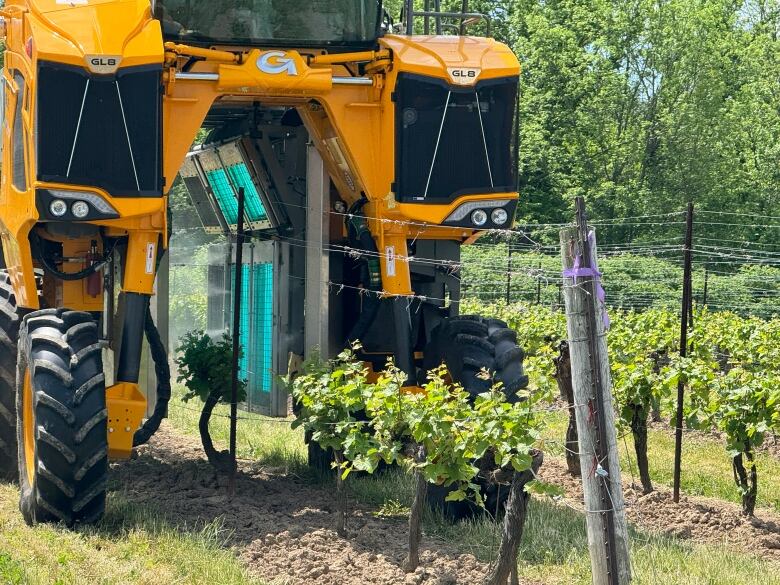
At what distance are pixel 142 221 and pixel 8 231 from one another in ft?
4.97

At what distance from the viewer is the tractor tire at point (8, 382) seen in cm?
970

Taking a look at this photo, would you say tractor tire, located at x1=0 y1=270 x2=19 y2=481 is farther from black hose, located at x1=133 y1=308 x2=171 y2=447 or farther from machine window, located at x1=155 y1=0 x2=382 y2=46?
machine window, located at x1=155 y1=0 x2=382 y2=46

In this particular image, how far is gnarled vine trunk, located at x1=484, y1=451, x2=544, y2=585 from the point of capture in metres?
6.83

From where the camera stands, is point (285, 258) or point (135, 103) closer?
point (135, 103)

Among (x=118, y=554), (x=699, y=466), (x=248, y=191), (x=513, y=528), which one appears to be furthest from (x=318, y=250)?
(x=699, y=466)

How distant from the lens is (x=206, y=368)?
11.1 metres

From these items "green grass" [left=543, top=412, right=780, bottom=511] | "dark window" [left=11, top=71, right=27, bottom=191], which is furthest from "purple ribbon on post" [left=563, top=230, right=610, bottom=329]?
"green grass" [left=543, top=412, right=780, bottom=511]

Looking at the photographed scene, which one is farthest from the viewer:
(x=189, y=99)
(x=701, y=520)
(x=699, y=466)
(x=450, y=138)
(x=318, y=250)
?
(x=699, y=466)

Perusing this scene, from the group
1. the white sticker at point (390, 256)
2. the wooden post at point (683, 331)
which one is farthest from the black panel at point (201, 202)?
the wooden post at point (683, 331)

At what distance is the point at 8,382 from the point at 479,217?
142 inches

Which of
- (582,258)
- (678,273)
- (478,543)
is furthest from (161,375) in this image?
(678,273)

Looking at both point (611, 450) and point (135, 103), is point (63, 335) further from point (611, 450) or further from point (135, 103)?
point (611, 450)

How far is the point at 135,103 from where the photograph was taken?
884 centimetres

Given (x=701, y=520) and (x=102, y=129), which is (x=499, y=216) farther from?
(x=701, y=520)
